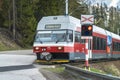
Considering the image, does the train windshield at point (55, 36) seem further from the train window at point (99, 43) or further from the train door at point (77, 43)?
the train window at point (99, 43)

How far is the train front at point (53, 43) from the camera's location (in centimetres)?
2906

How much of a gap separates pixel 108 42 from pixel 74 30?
48.4 feet

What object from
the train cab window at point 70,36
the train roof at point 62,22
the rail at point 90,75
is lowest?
the rail at point 90,75

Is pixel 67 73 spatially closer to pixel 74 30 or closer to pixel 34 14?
pixel 74 30

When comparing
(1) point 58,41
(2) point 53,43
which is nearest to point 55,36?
(1) point 58,41

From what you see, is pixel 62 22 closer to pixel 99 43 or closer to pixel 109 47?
pixel 99 43

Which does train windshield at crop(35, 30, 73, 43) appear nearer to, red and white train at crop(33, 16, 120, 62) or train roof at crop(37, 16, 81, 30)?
red and white train at crop(33, 16, 120, 62)

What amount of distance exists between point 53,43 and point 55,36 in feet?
1.98

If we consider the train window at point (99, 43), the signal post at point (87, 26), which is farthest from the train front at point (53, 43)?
the train window at point (99, 43)

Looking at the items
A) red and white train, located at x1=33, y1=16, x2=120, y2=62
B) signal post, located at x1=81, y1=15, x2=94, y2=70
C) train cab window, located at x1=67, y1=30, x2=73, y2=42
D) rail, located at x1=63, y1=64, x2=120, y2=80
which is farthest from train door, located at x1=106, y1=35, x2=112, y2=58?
rail, located at x1=63, y1=64, x2=120, y2=80

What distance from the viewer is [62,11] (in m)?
78.8

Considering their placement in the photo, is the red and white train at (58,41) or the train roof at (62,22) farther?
the train roof at (62,22)

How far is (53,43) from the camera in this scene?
1150 inches

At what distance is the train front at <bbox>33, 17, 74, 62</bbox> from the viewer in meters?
29.1
